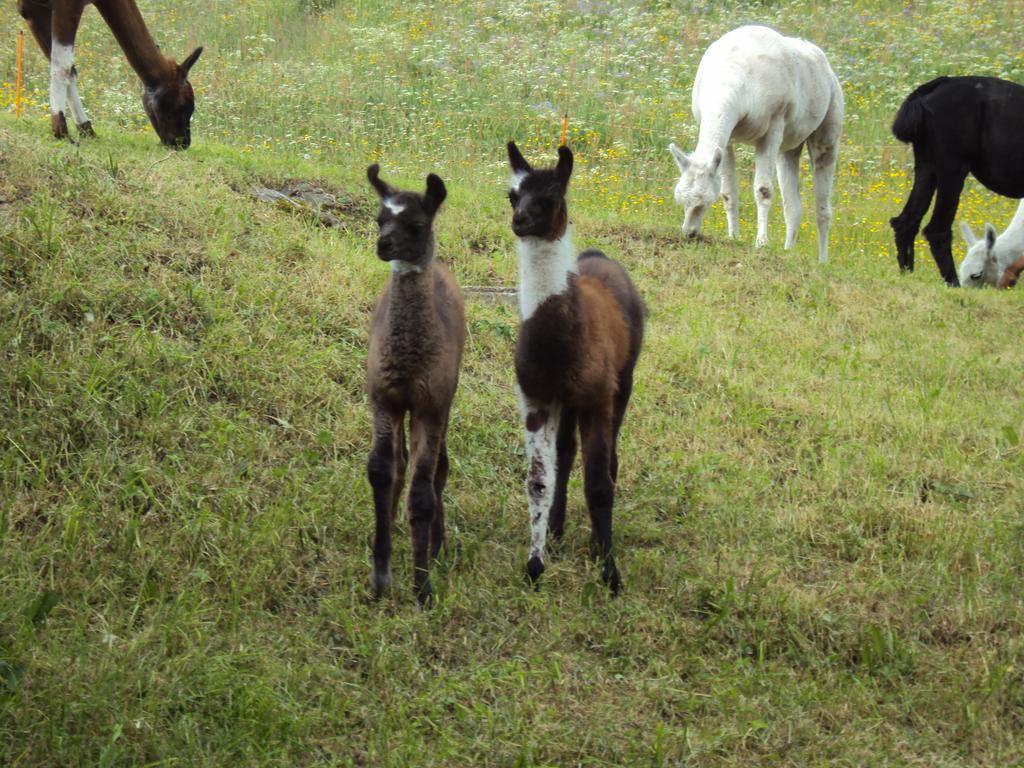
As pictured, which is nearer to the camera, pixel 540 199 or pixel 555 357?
pixel 540 199

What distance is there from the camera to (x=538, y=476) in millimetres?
4449

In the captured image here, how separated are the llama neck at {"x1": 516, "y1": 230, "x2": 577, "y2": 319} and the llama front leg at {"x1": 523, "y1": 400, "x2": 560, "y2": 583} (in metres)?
0.41

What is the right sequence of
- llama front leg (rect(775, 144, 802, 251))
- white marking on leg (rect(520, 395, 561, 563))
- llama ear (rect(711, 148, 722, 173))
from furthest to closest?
llama front leg (rect(775, 144, 802, 251))
llama ear (rect(711, 148, 722, 173))
white marking on leg (rect(520, 395, 561, 563))

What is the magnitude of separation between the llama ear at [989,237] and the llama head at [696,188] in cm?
299

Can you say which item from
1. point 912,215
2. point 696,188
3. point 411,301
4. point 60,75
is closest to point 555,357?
point 411,301

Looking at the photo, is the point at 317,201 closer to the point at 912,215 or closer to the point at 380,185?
the point at 380,185

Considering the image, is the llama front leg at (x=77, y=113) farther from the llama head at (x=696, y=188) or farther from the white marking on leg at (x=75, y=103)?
the llama head at (x=696, y=188)

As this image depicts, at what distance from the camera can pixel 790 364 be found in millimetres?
7367

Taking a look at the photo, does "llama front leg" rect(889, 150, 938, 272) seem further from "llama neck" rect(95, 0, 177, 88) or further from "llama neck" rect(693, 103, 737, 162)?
"llama neck" rect(95, 0, 177, 88)

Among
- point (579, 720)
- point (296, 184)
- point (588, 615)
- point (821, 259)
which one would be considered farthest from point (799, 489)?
point (821, 259)

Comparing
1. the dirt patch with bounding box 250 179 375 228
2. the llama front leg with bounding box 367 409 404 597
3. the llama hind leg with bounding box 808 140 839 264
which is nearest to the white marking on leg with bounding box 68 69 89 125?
the dirt patch with bounding box 250 179 375 228

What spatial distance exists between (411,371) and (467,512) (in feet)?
3.62

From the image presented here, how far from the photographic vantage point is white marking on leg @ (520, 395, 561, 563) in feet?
14.6

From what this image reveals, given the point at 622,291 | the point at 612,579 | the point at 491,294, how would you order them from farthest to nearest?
the point at 491,294, the point at 622,291, the point at 612,579
